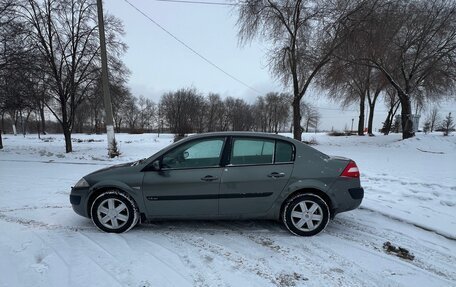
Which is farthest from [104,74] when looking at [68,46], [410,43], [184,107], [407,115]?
[184,107]

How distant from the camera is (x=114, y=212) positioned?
13.9ft

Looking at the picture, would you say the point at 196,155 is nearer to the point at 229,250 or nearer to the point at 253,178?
the point at 253,178

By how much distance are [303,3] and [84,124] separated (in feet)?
232

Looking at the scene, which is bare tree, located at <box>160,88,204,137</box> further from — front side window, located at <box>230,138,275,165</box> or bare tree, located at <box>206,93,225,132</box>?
front side window, located at <box>230,138,275,165</box>

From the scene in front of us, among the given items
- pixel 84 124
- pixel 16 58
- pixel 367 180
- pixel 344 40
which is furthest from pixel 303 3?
pixel 84 124

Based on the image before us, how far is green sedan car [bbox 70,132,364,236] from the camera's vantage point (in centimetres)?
412

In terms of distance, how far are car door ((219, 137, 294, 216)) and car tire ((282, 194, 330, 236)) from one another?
0.29 m

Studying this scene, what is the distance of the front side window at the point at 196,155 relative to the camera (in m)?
4.24

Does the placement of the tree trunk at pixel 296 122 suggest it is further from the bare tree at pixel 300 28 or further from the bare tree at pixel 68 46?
the bare tree at pixel 68 46

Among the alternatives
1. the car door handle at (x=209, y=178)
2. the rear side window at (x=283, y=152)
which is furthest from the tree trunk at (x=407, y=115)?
the car door handle at (x=209, y=178)

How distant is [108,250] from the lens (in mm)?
3668

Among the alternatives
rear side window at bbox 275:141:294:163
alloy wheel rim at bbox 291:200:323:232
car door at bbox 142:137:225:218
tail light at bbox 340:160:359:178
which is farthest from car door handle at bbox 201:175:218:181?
tail light at bbox 340:160:359:178

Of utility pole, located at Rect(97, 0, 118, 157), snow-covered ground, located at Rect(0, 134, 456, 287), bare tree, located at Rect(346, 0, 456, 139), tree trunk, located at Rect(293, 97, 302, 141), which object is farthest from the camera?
tree trunk, located at Rect(293, 97, 302, 141)

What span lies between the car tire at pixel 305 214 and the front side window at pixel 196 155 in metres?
1.27
